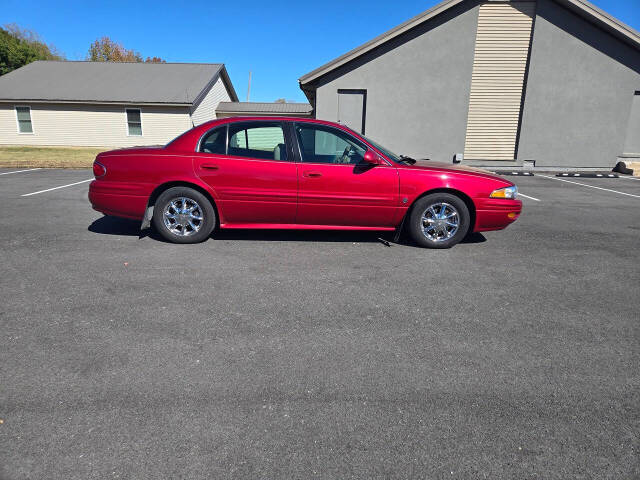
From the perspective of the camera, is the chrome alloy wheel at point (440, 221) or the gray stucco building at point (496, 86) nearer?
the chrome alloy wheel at point (440, 221)

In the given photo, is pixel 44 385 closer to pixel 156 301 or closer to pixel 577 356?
pixel 156 301

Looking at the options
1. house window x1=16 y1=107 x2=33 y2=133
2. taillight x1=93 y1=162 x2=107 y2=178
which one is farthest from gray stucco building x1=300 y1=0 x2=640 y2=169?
house window x1=16 y1=107 x2=33 y2=133

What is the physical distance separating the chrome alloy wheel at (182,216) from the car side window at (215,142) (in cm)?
69

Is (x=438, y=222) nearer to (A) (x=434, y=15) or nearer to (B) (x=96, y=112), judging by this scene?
(A) (x=434, y=15)

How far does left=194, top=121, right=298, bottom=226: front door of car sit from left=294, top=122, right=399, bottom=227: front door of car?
7.0 inches

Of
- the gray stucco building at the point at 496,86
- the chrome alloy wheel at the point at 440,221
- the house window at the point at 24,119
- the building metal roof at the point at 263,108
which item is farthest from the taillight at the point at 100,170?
the house window at the point at 24,119

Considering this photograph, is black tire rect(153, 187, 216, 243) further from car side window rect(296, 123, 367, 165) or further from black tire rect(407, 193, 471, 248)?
black tire rect(407, 193, 471, 248)

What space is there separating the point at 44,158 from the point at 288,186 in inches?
685

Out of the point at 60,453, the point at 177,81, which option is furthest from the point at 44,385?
the point at 177,81

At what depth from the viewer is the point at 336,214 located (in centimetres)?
533

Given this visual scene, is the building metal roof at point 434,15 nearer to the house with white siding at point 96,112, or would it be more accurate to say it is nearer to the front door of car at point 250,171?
the house with white siding at point 96,112

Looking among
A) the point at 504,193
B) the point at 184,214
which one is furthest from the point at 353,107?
the point at 184,214

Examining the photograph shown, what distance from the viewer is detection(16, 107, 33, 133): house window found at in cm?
2353

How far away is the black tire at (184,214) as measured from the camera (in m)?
5.29
